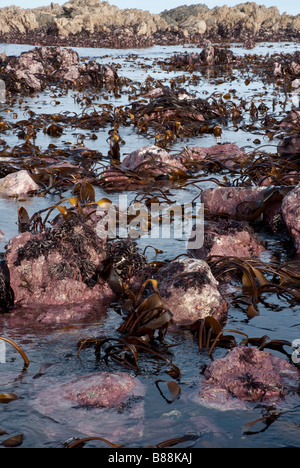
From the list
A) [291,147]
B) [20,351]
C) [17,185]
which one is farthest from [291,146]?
[20,351]

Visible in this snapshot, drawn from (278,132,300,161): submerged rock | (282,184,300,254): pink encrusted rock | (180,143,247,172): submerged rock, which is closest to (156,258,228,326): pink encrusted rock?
(282,184,300,254): pink encrusted rock

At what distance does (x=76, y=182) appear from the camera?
6066 mm

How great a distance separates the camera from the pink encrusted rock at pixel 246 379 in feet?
8.43

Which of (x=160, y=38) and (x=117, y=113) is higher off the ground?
(x=160, y=38)

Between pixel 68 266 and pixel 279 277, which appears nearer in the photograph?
pixel 68 266

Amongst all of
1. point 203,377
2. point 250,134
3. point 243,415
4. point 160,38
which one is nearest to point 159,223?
point 203,377

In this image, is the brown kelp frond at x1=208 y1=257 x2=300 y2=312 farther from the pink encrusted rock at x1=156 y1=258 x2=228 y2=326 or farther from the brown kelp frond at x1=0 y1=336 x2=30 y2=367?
the brown kelp frond at x1=0 y1=336 x2=30 y2=367

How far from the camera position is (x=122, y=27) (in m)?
45.9

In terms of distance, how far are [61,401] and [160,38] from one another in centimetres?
4213

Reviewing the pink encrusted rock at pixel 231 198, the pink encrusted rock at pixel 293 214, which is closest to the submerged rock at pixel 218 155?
the pink encrusted rock at pixel 231 198

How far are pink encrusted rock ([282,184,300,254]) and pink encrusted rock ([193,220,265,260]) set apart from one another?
0.30 meters

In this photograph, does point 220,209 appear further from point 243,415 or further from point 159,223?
point 243,415

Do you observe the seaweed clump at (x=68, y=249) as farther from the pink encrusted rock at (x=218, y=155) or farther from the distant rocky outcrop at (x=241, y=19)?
Result: the distant rocky outcrop at (x=241, y=19)

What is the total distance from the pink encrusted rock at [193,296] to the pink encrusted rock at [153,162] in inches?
134
